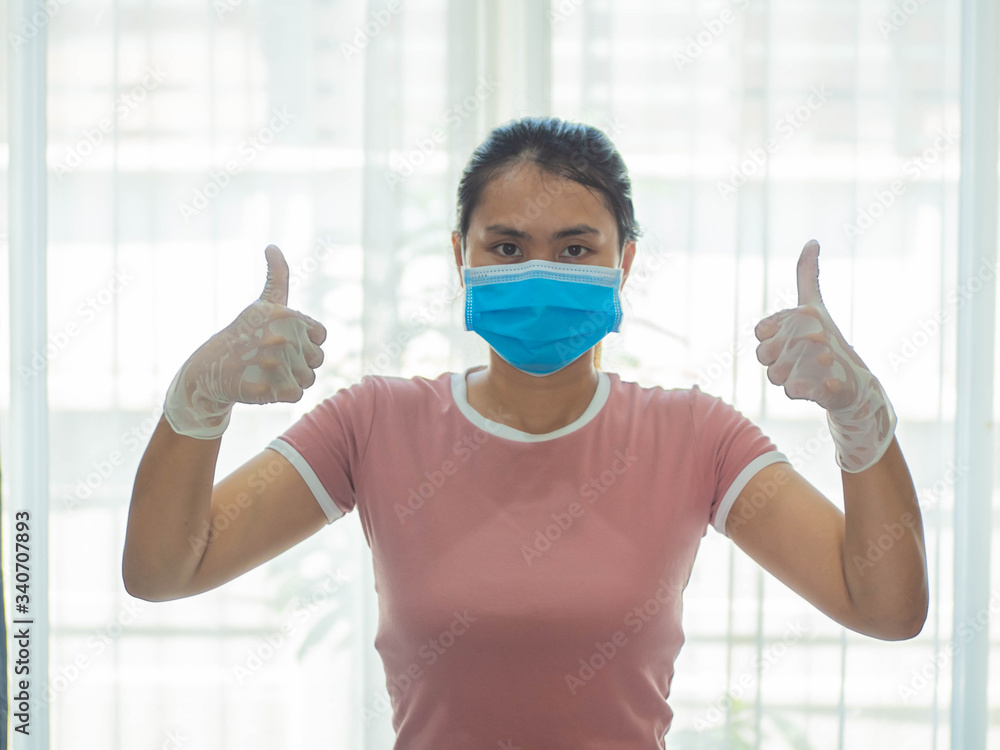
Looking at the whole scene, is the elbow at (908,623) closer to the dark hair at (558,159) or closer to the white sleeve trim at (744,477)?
the white sleeve trim at (744,477)

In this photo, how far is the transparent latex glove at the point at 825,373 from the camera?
0.85 m

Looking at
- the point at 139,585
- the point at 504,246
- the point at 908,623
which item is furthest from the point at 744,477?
the point at 139,585

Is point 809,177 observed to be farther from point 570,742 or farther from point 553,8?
point 570,742

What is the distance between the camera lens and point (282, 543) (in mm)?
1065

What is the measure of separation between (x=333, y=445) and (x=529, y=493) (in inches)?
11.6

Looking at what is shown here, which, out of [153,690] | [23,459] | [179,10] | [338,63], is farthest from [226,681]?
[179,10]

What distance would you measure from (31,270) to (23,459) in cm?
41

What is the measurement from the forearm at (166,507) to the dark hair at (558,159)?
1.73 ft

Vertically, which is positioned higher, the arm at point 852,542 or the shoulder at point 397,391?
the shoulder at point 397,391

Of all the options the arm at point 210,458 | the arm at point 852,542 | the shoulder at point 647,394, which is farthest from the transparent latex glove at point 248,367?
the arm at point 852,542

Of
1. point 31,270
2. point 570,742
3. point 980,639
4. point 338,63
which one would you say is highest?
point 338,63

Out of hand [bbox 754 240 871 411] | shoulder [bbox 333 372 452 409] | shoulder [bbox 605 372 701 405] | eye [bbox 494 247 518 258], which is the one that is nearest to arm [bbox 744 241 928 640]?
hand [bbox 754 240 871 411]

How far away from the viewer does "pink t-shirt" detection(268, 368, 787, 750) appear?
100 centimetres

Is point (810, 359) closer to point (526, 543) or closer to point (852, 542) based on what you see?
point (852, 542)
